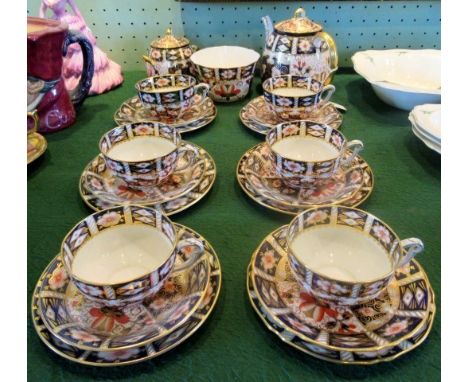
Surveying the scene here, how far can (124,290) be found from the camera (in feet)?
1.36

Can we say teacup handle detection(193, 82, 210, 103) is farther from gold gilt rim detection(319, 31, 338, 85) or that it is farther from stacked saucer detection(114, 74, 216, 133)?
gold gilt rim detection(319, 31, 338, 85)

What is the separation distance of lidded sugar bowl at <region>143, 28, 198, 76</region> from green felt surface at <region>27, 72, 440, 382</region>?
0.11 m

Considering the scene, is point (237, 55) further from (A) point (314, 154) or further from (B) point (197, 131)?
(A) point (314, 154)

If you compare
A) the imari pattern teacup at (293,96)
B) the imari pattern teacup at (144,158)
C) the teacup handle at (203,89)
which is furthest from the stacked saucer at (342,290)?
the teacup handle at (203,89)

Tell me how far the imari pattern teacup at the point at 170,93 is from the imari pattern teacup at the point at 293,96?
15 centimetres

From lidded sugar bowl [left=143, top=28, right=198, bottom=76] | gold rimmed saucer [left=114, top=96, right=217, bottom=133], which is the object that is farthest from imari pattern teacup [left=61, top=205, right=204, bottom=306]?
lidded sugar bowl [left=143, top=28, right=198, bottom=76]

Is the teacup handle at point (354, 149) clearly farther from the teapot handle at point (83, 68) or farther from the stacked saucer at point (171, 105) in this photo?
the teapot handle at point (83, 68)

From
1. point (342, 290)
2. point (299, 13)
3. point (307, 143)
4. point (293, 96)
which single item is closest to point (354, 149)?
point (307, 143)

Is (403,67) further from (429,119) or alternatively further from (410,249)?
(410,249)

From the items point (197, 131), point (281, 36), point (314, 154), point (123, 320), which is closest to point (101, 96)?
point (197, 131)

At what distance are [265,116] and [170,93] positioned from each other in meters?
0.21

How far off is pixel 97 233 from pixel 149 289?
128mm

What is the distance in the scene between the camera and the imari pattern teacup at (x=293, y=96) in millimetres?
798

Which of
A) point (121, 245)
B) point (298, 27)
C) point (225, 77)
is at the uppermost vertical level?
point (298, 27)
